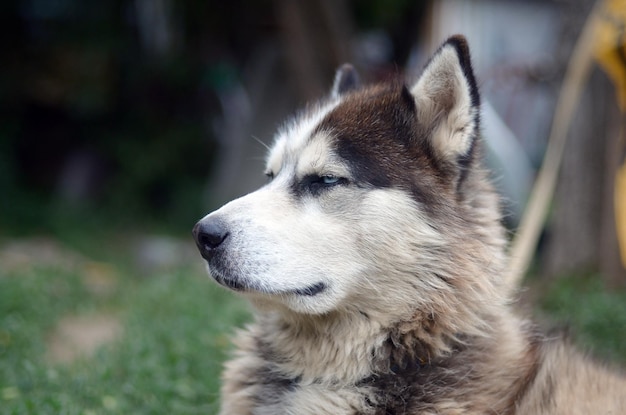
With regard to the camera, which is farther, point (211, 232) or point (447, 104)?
point (447, 104)

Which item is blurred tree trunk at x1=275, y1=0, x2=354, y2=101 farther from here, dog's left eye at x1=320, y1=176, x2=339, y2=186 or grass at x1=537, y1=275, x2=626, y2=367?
dog's left eye at x1=320, y1=176, x2=339, y2=186

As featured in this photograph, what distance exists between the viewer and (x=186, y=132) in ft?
43.4

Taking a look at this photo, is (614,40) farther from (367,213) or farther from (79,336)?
(79,336)

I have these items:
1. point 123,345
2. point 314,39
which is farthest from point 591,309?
point 314,39

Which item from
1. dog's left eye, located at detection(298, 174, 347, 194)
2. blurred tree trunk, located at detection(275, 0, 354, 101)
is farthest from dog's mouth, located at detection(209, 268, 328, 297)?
blurred tree trunk, located at detection(275, 0, 354, 101)

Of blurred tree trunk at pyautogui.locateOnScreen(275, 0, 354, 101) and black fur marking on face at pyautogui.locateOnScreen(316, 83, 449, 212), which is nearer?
black fur marking on face at pyautogui.locateOnScreen(316, 83, 449, 212)

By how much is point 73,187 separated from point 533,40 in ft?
33.2

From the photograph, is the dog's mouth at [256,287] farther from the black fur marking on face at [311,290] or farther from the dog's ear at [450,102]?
the dog's ear at [450,102]

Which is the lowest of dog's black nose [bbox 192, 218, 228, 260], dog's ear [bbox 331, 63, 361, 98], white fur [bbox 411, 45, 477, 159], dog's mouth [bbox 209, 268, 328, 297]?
dog's mouth [bbox 209, 268, 328, 297]

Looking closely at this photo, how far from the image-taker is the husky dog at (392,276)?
123 inches

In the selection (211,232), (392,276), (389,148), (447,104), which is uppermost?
(447,104)

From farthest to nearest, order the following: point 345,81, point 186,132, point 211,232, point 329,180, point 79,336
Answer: point 186,132 < point 79,336 < point 345,81 < point 329,180 < point 211,232

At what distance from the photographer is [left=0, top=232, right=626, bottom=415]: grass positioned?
4.12 m

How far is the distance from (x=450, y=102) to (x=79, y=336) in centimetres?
401
